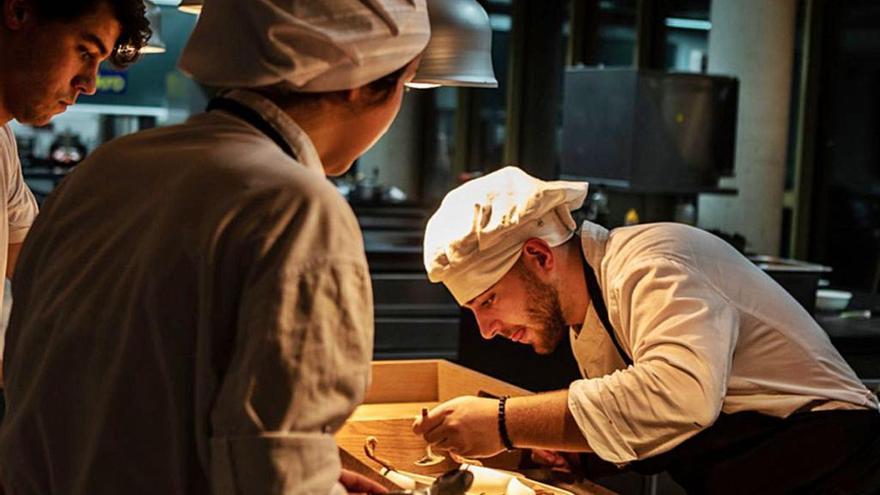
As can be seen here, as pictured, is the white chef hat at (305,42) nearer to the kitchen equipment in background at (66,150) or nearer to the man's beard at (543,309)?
the man's beard at (543,309)

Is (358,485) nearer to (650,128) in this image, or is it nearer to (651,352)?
(651,352)

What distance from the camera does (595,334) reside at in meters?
2.34

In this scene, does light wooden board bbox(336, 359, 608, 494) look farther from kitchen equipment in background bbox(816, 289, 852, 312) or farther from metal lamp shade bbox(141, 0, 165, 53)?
kitchen equipment in background bbox(816, 289, 852, 312)

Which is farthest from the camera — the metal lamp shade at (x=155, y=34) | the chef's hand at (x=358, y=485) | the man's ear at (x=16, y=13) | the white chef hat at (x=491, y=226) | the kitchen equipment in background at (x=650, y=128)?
the kitchen equipment in background at (x=650, y=128)

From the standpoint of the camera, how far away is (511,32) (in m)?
10.5

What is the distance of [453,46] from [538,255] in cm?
44

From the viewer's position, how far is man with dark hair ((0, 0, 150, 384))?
2.14 metres

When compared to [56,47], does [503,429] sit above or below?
below

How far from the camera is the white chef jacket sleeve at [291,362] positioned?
3.84ft

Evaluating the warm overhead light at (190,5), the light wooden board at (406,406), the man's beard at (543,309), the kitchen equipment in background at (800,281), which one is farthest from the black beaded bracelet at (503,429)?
the kitchen equipment in background at (800,281)

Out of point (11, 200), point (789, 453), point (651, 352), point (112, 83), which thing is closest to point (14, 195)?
point (11, 200)

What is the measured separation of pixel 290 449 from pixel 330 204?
24 centimetres

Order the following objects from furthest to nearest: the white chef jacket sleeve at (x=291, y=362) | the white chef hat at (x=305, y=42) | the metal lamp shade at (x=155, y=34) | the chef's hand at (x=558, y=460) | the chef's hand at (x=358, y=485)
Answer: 1. the metal lamp shade at (x=155, y=34)
2. the chef's hand at (x=558, y=460)
3. the chef's hand at (x=358, y=485)
4. the white chef hat at (x=305, y=42)
5. the white chef jacket sleeve at (x=291, y=362)

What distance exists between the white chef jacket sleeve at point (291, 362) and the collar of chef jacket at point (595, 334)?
3.80ft
